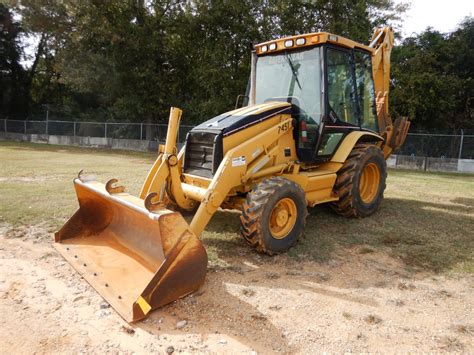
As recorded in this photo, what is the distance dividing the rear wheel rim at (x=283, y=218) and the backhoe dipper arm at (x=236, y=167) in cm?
56

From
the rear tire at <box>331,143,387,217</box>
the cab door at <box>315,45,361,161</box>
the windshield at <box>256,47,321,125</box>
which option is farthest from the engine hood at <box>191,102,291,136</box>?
the rear tire at <box>331,143,387,217</box>

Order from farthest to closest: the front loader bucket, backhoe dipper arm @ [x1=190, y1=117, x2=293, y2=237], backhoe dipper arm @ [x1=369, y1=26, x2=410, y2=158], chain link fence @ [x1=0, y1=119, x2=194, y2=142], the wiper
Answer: chain link fence @ [x1=0, y1=119, x2=194, y2=142]
backhoe dipper arm @ [x1=369, y1=26, x2=410, y2=158]
the wiper
backhoe dipper arm @ [x1=190, y1=117, x2=293, y2=237]
the front loader bucket

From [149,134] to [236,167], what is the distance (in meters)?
19.4

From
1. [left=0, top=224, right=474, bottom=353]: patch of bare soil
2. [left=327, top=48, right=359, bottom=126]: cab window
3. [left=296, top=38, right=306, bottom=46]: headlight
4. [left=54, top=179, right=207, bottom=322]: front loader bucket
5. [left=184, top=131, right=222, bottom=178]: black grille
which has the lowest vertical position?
[left=0, top=224, right=474, bottom=353]: patch of bare soil

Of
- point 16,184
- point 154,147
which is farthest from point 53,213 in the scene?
point 154,147

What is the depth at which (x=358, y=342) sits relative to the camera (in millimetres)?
2900

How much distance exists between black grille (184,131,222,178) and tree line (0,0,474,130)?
14.9 metres

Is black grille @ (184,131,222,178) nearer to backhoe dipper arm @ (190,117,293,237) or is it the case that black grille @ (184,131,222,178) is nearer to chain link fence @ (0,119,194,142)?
backhoe dipper arm @ (190,117,293,237)

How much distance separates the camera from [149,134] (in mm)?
23047

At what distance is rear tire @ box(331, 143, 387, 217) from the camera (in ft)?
19.0

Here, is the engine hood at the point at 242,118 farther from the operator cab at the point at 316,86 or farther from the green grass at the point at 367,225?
the green grass at the point at 367,225

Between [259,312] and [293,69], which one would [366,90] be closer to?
[293,69]

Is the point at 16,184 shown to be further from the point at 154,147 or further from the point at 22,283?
the point at 154,147

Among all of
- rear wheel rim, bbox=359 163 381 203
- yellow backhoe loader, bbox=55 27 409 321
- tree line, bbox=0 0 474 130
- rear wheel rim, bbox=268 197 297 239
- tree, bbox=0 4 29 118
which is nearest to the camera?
yellow backhoe loader, bbox=55 27 409 321
